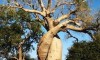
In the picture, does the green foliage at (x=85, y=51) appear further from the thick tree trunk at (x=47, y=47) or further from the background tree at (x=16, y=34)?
the thick tree trunk at (x=47, y=47)

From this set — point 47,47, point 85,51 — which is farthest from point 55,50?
point 85,51

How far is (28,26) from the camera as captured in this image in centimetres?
3253

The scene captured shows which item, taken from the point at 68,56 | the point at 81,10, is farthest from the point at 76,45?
the point at 81,10

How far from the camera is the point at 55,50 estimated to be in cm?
1534

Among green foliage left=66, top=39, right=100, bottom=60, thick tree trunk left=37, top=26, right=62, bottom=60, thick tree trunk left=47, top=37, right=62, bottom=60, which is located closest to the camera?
thick tree trunk left=47, top=37, right=62, bottom=60

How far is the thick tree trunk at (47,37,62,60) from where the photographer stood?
15195 mm

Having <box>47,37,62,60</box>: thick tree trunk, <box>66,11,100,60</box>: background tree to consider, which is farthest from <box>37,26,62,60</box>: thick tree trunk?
<box>66,11,100,60</box>: background tree

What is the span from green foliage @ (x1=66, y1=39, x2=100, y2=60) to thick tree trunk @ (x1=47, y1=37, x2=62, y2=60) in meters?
13.1

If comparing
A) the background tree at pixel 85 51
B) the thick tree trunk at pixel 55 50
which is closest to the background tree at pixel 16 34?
the background tree at pixel 85 51

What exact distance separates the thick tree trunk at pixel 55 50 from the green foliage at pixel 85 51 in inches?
517

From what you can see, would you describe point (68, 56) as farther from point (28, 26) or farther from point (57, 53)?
point (57, 53)

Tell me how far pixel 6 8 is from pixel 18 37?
51.9 ft

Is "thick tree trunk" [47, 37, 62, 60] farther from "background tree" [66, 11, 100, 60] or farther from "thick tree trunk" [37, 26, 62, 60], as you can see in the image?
"background tree" [66, 11, 100, 60]

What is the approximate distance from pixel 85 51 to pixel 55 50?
48.2 ft
